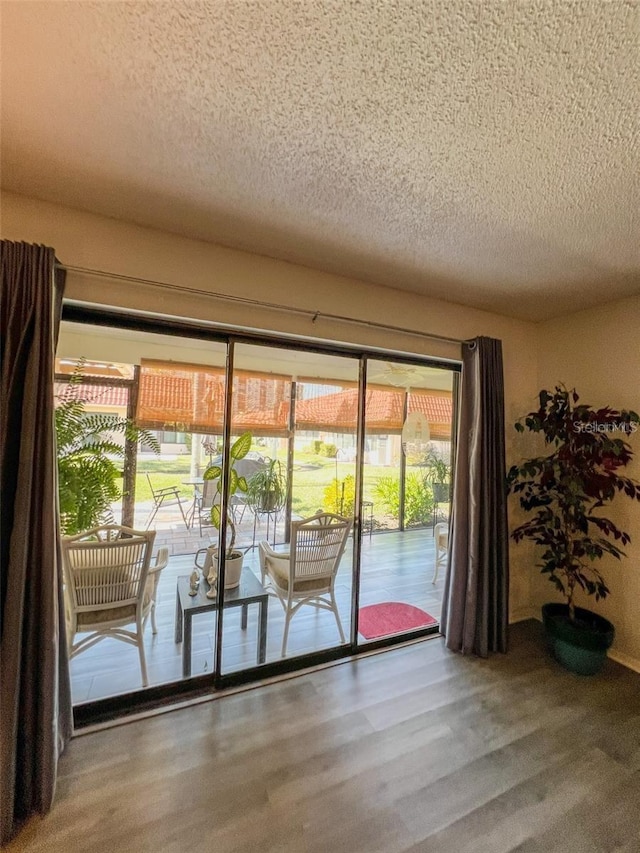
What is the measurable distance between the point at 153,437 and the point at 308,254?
1434 mm

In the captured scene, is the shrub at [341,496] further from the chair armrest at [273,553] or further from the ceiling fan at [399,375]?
the ceiling fan at [399,375]

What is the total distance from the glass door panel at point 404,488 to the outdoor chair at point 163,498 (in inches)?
51.2

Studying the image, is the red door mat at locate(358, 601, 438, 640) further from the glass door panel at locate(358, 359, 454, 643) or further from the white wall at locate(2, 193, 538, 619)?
the white wall at locate(2, 193, 538, 619)

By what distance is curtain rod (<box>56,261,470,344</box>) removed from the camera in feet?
5.24

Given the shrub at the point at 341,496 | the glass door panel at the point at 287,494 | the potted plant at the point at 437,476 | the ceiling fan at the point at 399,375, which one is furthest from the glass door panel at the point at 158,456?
the potted plant at the point at 437,476

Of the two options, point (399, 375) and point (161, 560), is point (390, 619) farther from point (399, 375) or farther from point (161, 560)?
point (399, 375)

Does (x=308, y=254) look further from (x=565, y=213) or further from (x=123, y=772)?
(x=123, y=772)

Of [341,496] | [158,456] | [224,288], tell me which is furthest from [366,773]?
[224,288]

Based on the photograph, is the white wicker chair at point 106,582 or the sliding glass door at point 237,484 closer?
the white wicker chair at point 106,582

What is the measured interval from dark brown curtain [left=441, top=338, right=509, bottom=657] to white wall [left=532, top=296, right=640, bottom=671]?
0.72m

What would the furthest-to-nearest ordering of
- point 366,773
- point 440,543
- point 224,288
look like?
1. point 440,543
2. point 224,288
3. point 366,773

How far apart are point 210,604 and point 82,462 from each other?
3.72 feet

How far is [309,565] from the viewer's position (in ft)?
7.53

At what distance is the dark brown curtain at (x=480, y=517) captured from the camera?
2.33 meters
